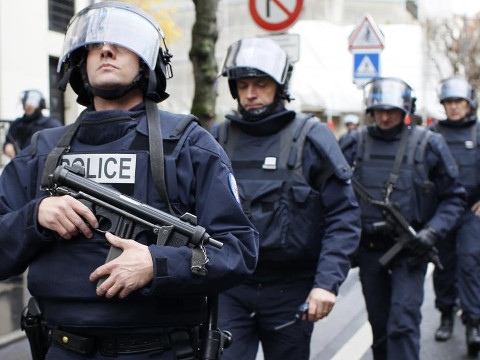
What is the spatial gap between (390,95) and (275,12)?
10.5ft

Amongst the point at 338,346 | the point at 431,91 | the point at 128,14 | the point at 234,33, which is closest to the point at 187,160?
the point at 128,14

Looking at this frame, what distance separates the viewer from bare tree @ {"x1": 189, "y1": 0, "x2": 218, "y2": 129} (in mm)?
7246

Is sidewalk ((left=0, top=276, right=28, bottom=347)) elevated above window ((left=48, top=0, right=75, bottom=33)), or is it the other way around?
window ((left=48, top=0, right=75, bottom=33))

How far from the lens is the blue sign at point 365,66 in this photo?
1092 centimetres

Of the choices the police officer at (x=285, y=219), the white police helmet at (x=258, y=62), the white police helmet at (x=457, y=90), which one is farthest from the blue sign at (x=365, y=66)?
the police officer at (x=285, y=219)

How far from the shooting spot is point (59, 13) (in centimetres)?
1617

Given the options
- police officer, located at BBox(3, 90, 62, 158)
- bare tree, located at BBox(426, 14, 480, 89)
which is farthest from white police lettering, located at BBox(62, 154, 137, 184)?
bare tree, located at BBox(426, 14, 480, 89)

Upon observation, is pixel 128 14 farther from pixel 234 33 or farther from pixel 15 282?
pixel 234 33

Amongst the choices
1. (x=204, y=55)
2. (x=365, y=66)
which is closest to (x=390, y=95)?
(x=204, y=55)

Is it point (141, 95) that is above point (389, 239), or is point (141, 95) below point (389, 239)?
above

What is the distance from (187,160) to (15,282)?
587 cm

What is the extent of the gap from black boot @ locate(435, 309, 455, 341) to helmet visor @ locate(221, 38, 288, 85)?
3.27 m

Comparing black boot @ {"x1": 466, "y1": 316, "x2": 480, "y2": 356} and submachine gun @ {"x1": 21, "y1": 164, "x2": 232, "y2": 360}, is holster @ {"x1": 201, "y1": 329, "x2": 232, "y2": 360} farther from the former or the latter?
black boot @ {"x1": 466, "y1": 316, "x2": 480, "y2": 356}

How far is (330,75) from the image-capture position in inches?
1226
